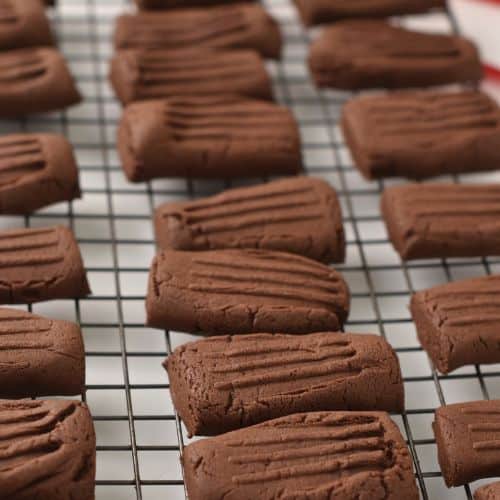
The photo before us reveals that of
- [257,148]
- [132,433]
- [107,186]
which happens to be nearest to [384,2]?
[257,148]

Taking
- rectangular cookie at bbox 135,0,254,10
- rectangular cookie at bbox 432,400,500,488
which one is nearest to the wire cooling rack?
rectangular cookie at bbox 432,400,500,488

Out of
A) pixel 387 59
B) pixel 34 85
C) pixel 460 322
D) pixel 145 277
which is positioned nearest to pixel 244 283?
pixel 145 277

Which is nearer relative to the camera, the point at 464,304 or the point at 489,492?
the point at 489,492

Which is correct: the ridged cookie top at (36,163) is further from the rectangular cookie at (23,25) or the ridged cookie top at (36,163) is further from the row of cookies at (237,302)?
the rectangular cookie at (23,25)

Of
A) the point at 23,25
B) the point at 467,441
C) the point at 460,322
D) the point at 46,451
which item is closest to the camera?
the point at 46,451

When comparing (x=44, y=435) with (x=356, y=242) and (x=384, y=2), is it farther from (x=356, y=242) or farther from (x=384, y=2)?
(x=384, y=2)

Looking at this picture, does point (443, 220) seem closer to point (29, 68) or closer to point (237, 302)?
point (237, 302)
